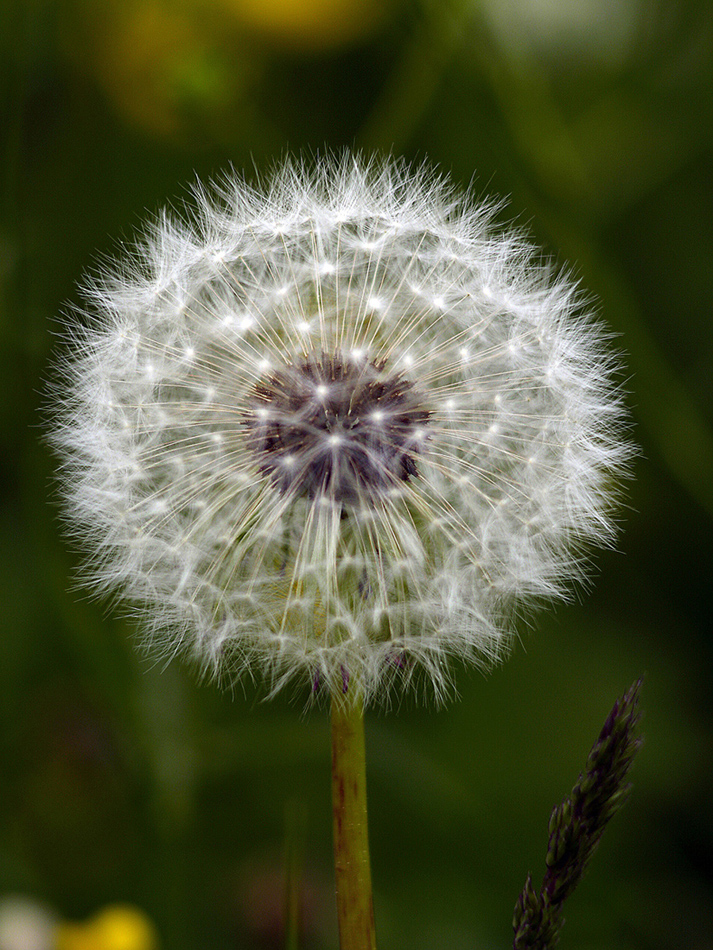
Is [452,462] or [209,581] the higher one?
[452,462]

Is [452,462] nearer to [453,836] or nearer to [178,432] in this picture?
[178,432]

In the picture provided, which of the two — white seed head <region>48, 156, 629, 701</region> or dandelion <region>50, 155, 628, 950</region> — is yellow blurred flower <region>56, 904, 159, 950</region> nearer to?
white seed head <region>48, 156, 629, 701</region>

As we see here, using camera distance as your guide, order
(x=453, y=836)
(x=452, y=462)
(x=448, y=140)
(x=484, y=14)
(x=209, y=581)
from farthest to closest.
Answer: (x=448, y=140) < (x=484, y=14) < (x=453, y=836) < (x=452, y=462) < (x=209, y=581)

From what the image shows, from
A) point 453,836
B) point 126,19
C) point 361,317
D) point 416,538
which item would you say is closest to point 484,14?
point 126,19

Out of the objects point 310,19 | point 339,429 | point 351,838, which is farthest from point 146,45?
point 351,838

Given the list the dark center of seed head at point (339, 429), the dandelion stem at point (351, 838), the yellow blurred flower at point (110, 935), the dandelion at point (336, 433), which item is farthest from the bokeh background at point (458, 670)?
the dandelion stem at point (351, 838)

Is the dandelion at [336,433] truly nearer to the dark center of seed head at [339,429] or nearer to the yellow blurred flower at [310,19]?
the dark center of seed head at [339,429]
